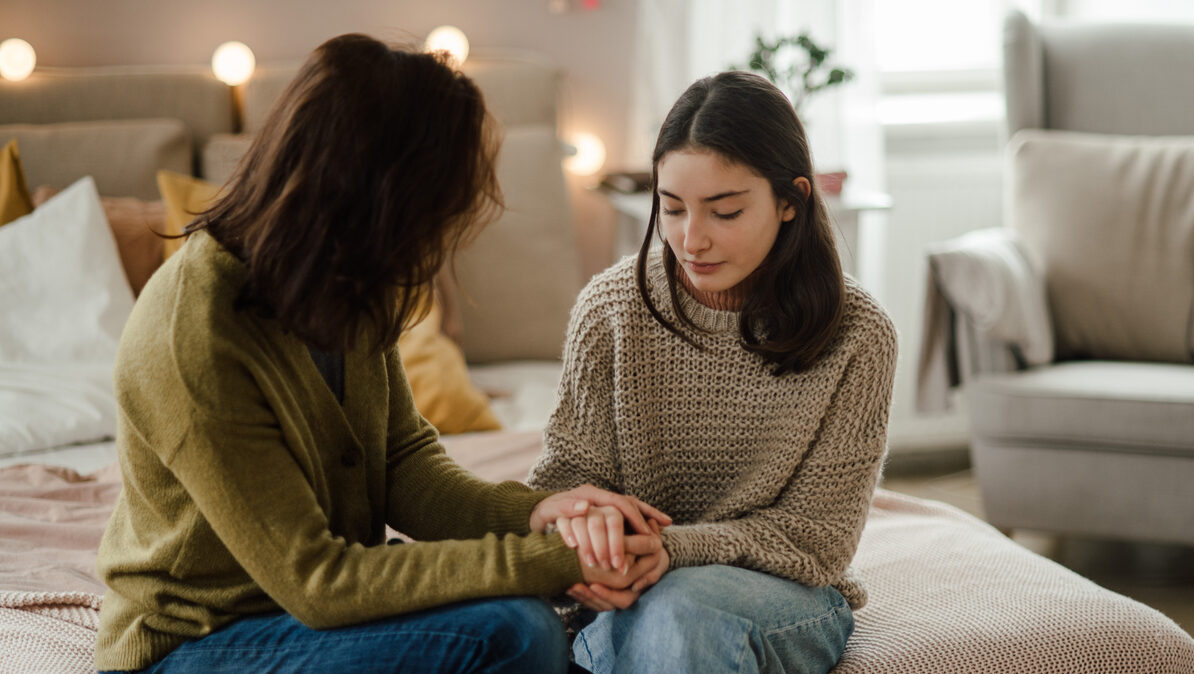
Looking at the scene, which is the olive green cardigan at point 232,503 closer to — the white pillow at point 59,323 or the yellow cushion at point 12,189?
the white pillow at point 59,323

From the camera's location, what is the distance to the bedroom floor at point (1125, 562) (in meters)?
2.14

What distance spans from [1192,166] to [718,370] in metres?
1.69

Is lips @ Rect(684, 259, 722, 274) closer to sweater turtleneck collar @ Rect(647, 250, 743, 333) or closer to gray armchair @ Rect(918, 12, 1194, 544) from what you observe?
sweater turtleneck collar @ Rect(647, 250, 743, 333)

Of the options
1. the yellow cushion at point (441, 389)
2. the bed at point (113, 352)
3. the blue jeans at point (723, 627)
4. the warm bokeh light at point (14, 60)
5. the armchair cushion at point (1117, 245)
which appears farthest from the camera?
the warm bokeh light at point (14, 60)

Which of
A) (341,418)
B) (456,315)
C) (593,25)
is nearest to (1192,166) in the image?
(593,25)

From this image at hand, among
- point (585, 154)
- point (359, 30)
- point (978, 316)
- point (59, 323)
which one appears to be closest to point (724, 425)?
point (978, 316)

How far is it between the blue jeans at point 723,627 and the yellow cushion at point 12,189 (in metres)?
1.49

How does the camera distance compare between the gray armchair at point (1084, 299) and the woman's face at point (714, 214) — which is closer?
the woman's face at point (714, 214)

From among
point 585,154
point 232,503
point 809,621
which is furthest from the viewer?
point 585,154

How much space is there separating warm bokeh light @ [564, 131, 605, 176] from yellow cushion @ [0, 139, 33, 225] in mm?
1291

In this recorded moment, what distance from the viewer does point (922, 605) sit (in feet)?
4.31

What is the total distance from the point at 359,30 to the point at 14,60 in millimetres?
774

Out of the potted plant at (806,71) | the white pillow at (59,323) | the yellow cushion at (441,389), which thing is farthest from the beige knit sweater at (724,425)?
the potted plant at (806,71)

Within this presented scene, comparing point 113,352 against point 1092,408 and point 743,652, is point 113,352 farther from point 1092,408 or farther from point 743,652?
point 1092,408
